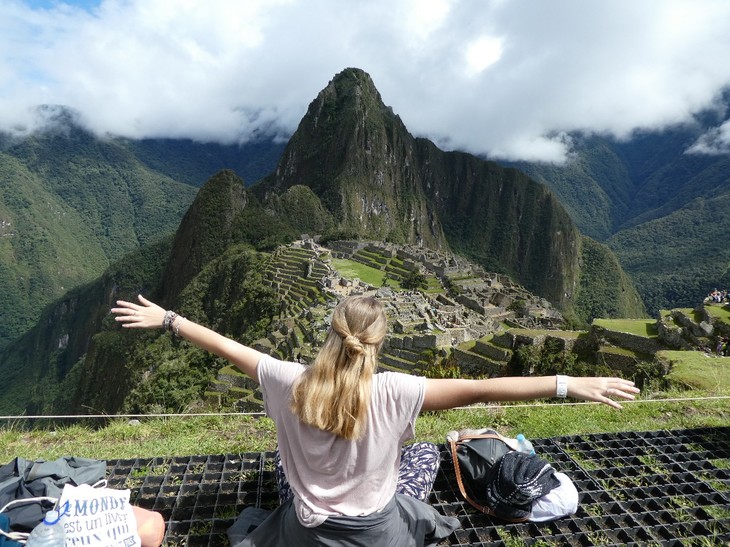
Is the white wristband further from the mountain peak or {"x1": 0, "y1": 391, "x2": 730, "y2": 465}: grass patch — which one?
the mountain peak

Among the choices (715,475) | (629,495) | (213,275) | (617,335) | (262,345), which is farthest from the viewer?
(213,275)

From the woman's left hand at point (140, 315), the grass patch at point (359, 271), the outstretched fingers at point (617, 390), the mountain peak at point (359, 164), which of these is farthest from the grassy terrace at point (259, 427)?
the mountain peak at point (359, 164)

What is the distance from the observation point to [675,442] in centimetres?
417

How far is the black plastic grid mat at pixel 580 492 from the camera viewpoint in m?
2.93

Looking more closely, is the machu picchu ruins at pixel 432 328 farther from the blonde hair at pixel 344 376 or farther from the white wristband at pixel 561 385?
the blonde hair at pixel 344 376

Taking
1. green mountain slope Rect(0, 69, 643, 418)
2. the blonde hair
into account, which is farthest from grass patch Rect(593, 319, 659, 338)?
green mountain slope Rect(0, 69, 643, 418)

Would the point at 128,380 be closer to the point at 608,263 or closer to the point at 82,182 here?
the point at 608,263

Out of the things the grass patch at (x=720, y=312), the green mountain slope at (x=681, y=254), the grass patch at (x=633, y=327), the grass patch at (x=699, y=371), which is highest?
the green mountain slope at (x=681, y=254)

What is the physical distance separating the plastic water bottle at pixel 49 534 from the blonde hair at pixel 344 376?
41.6 inches

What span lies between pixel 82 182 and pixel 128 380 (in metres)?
184

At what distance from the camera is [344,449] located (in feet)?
7.24

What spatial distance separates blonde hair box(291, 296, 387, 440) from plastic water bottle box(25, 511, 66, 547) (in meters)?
1.06

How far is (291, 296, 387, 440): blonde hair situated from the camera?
6.83 ft

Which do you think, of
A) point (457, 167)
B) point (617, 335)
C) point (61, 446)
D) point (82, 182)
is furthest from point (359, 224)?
point (82, 182)
